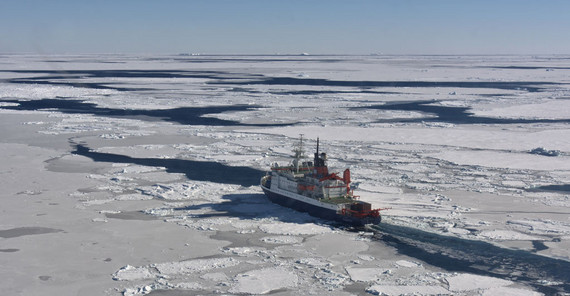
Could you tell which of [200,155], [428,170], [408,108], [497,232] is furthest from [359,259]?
[408,108]

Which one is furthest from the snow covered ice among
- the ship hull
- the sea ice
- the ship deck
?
the ship deck

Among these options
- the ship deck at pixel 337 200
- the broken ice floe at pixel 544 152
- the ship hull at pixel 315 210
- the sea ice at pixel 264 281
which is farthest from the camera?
the broken ice floe at pixel 544 152

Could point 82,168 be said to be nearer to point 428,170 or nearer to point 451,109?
point 428,170

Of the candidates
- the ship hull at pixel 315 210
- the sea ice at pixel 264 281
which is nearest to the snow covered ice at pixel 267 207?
the sea ice at pixel 264 281

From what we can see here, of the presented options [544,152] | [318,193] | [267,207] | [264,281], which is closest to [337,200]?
[318,193]

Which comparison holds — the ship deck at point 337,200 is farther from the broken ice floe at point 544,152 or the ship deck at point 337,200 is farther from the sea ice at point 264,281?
the broken ice floe at point 544,152

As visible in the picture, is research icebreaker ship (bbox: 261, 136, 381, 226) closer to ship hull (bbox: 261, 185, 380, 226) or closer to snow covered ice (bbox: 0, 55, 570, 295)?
ship hull (bbox: 261, 185, 380, 226)

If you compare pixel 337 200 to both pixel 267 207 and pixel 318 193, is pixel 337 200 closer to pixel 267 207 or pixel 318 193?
pixel 318 193

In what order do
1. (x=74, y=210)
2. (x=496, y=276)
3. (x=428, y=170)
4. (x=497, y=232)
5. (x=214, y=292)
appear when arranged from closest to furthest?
1. (x=214, y=292)
2. (x=496, y=276)
3. (x=497, y=232)
4. (x=74, y=210)
5. (x=428, y=170)
